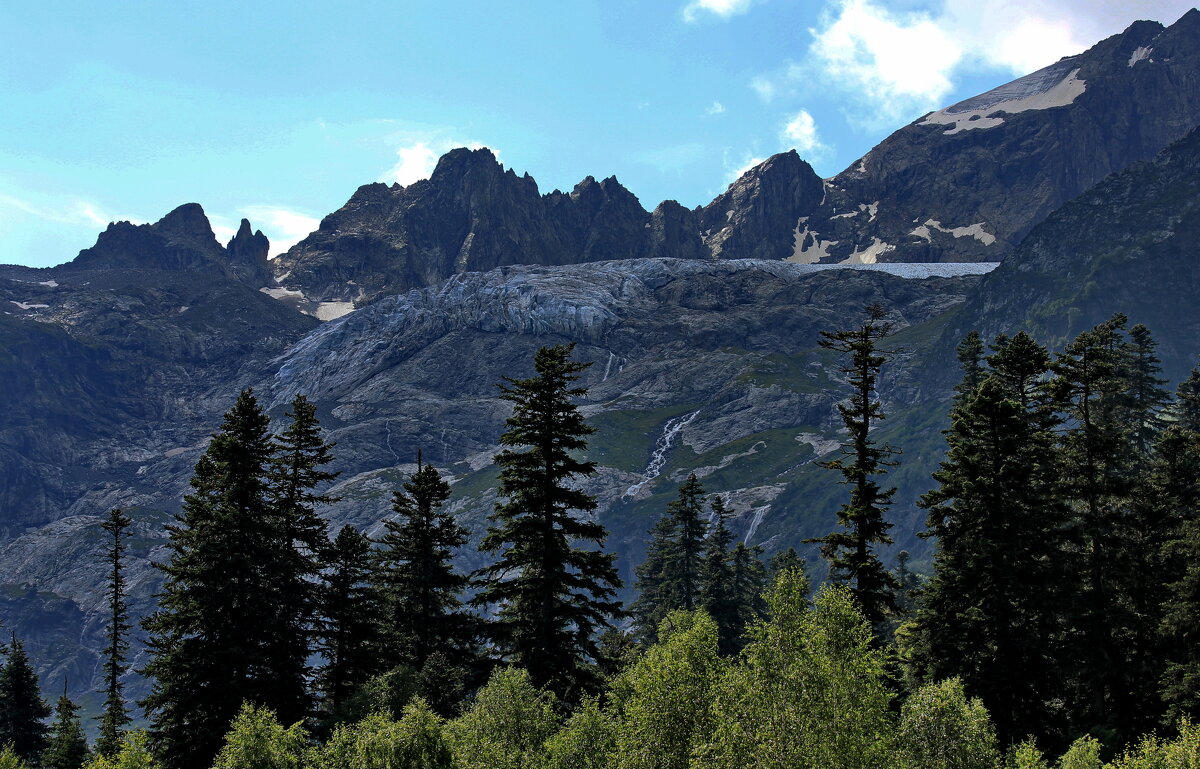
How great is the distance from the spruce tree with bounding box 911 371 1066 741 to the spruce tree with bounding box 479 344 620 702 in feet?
49.1

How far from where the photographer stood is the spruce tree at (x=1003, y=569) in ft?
110

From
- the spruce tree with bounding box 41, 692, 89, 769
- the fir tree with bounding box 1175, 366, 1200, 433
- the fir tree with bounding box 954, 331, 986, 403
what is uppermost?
the fir tree with bounding box 954, 331, 986, 403

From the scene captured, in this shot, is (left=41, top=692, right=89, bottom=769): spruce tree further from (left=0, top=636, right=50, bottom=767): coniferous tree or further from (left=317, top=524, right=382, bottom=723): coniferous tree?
(left=317, top=524, right=382, bottom=723): coniferous tree

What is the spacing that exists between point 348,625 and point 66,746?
30433mm

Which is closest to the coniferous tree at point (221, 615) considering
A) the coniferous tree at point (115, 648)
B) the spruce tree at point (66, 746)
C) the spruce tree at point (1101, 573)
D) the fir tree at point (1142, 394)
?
the coniferous tree at point (115, 648)

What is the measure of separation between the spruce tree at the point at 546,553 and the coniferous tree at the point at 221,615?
9.75 meters

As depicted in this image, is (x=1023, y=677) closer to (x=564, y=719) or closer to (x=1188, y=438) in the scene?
(x=1188, y=438)

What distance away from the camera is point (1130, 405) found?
4878 centimetres

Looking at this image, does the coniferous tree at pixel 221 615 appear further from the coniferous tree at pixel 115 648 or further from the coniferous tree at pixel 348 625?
the coniferous tree at pixel 115 648

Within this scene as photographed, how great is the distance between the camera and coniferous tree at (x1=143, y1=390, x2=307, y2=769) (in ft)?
107

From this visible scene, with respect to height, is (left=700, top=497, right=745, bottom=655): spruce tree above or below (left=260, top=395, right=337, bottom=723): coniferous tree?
below

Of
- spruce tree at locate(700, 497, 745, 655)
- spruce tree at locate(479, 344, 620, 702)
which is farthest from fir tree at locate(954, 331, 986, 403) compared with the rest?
spruce tree at locate(479, 344, 620, 702)

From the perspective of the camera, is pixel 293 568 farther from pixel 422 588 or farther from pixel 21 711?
pixel 21 711

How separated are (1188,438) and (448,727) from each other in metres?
36.8
